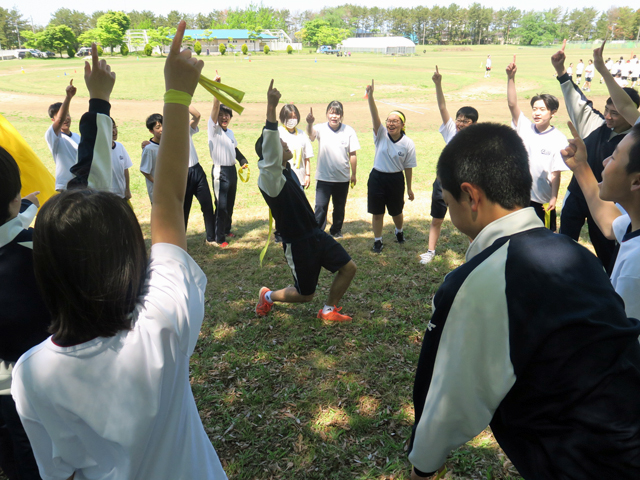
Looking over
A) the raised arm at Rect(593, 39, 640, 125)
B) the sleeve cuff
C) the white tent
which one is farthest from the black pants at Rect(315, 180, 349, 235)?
the white tent

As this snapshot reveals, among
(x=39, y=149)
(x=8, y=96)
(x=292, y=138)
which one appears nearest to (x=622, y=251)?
(x=292, y=138)

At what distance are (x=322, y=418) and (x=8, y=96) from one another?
31.9 metres

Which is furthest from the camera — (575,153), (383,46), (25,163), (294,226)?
(383,46)

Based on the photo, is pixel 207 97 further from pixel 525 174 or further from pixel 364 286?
pixel 525 174

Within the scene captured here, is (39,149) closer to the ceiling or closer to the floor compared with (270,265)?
closer to the ceiling

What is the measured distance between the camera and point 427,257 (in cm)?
646

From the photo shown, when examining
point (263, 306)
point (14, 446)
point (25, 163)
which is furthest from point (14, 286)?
point (263, 306)

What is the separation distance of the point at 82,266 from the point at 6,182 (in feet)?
3.03

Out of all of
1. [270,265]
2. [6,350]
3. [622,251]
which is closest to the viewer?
[6,350]

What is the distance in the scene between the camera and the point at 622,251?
7.25ft

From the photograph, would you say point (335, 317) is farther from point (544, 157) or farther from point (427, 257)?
point (544, 157)

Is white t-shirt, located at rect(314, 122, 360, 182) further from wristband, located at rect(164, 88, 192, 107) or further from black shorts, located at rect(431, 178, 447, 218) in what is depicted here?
wristband, located at rect(164, 88, 192, 107)

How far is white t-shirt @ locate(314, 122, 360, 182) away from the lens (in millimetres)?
6988

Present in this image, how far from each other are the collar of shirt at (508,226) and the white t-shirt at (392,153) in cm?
516
